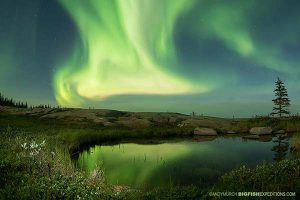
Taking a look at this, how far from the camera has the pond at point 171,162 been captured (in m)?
21.9

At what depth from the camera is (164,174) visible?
23.2 meters

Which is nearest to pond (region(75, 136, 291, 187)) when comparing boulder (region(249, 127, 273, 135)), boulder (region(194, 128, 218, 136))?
boulder (region(194, 128, 218, 136))

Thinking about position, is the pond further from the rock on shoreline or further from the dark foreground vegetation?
the rock on shoreline

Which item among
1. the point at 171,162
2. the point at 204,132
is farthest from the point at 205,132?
the point at 171,162

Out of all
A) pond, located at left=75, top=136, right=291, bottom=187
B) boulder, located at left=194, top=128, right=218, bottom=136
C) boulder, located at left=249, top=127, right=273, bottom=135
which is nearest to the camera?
pond, located at left=75, top=136, right=291, bottom=187

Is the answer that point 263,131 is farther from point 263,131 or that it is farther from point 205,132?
point 205,132

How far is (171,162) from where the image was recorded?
28719mm

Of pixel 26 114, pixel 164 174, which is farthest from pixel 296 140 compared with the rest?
pixel 26 114

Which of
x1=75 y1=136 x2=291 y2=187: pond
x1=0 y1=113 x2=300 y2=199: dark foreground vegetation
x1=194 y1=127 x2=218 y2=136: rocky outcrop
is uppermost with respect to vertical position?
x1=194 y1=127 x2=218 y2=136: rocky outcrop

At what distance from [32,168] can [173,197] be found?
8.35 m

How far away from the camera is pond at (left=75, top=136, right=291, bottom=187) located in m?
21.9

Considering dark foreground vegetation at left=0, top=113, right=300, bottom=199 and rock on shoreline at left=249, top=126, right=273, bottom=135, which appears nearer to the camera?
dark foreground vegetation at left=0, top=113, right=300, bottom=199

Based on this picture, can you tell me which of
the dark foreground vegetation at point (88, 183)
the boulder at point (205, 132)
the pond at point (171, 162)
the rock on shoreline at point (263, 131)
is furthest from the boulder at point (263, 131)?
the dark foreground vegetation at point (88, 183)

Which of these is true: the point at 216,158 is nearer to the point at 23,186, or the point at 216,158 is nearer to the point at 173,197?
the point at 173,197
